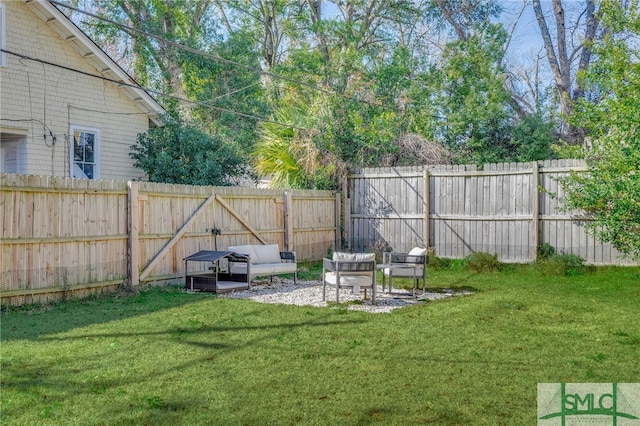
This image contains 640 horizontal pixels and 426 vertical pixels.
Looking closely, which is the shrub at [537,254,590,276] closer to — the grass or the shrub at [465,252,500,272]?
the shrub at [465,252,500,272]

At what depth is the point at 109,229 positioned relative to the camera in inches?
407

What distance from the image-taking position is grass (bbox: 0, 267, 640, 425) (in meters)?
4.43

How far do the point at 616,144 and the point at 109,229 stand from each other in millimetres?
8948

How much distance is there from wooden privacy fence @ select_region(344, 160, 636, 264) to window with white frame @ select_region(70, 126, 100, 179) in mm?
6625

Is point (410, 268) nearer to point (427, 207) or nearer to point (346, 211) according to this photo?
point (427, 207)

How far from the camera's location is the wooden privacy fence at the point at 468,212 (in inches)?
522

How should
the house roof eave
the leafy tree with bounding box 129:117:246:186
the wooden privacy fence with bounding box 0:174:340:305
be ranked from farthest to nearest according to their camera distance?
1. the leafy tree with bounding box 129:117:246:186
2. the house roof eave
3. the wooden privacy fence with bounding box 0:174:340:305

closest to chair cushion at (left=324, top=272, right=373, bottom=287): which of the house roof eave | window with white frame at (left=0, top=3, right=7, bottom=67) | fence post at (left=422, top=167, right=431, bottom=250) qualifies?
fence post at (left=422, top=167, right=431, bottom=250)

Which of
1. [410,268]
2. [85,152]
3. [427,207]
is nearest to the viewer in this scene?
[410,268]

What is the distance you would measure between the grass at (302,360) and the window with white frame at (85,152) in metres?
6.19

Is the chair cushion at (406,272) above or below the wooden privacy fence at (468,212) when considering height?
below

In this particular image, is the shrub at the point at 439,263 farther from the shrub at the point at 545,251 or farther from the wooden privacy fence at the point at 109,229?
the wooden privacy fence at the point at 109,229

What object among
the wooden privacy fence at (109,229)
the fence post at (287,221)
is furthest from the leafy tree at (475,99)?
the wooden privacy fence at (109,229)

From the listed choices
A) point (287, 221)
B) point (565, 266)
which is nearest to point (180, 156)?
point (287, 221)
